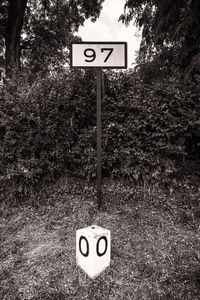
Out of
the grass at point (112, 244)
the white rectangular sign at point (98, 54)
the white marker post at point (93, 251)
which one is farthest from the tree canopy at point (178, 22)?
the white marker post at point (93, 251)

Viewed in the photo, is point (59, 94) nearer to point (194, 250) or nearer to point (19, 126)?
point (19, 126)

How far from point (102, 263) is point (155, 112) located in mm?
2462

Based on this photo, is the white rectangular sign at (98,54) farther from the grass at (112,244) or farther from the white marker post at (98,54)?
the grass at (112,244)

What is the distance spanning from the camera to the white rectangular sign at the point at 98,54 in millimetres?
2945

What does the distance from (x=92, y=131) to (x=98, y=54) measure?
1301 millimetres

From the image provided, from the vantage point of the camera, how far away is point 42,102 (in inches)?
160

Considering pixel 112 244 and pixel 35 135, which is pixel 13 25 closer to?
pixel 35 135

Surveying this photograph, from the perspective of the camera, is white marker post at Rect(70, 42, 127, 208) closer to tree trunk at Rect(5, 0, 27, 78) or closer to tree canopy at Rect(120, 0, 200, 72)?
tree canopy at Rect(120, 0, 200, 72)

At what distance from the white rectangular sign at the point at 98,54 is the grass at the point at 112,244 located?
1851mm

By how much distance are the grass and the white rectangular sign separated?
1851mm

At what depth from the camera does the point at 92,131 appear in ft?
12.9

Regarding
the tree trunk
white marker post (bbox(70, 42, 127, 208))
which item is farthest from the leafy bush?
the tree trunk

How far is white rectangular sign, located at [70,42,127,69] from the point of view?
2.95 metres

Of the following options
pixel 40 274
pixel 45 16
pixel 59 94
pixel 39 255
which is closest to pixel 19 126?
pixel 59 94
